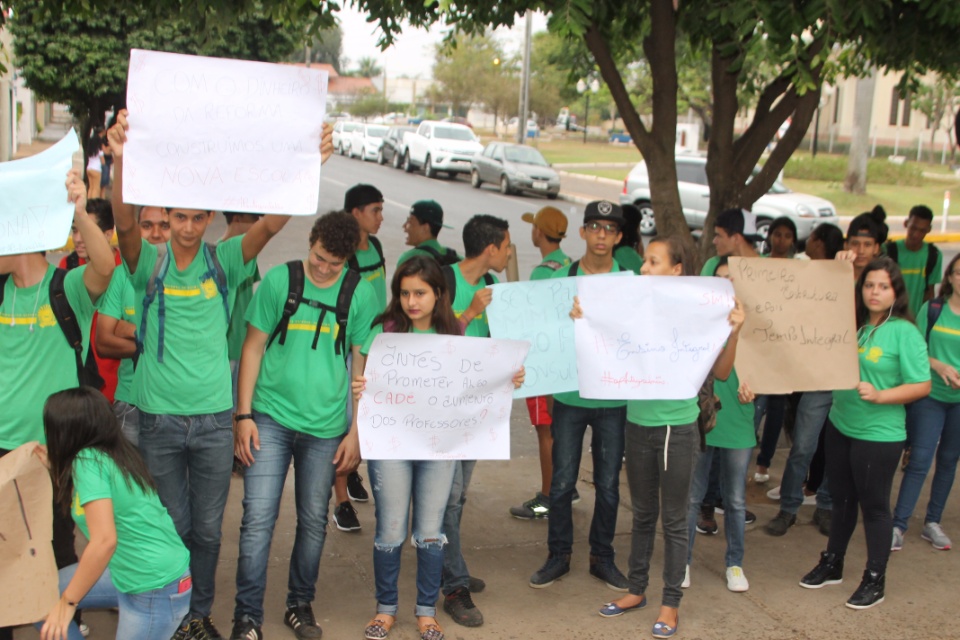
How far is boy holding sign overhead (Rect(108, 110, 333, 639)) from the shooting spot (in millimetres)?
4285

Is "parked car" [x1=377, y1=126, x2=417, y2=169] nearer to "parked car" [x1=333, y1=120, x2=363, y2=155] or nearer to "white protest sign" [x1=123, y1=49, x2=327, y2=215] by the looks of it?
"parked car" [x1=333, y1=120, x2=363, y2=155]

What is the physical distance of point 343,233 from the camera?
440 cm

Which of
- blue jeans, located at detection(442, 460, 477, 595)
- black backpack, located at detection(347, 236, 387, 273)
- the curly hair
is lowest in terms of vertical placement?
blue jeans, located at detection(442, 460, 477, 595)

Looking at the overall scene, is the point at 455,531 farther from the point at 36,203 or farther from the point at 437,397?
the point at 36,203

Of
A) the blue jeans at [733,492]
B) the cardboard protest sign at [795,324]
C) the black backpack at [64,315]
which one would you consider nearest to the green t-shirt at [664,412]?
the cardboard protest sign at [795,324]

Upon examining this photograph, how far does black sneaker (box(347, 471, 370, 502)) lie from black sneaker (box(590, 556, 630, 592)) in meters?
1.71

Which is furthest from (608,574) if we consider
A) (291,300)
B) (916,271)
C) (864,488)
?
(916,271)

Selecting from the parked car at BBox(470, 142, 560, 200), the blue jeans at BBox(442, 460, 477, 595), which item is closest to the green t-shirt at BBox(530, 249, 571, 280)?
the blue jeans at BBox(442, 460, 477, 595)

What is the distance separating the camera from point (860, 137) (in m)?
29.5

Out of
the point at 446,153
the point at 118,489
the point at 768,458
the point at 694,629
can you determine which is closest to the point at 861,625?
the point at 694,629

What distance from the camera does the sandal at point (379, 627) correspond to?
15.4 ft

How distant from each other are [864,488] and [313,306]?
9.45ft

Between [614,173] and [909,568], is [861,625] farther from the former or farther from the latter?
[614,173]

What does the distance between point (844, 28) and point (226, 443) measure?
408 centimetres
